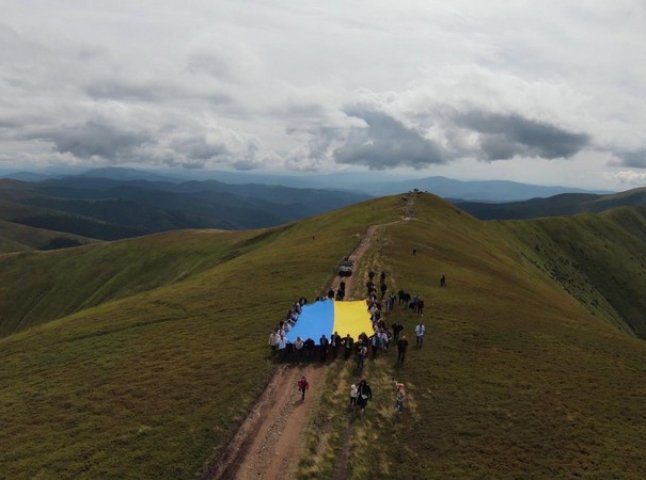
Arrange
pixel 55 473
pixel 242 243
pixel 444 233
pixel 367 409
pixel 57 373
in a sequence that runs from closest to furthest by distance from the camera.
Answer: pixel 55 473 → pixel 367 409 → pixel 57 373 → pixel 444 233 → pixel 242 243

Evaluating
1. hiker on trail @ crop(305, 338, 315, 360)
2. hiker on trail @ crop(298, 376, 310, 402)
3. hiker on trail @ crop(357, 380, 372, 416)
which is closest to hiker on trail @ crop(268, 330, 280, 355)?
hiker on trail @ crop(305, 338, 315, 360)

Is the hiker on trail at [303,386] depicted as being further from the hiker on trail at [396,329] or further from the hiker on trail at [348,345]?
the hiker on trail at [396,329]

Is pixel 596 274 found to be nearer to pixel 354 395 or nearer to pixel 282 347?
pixel 282 347

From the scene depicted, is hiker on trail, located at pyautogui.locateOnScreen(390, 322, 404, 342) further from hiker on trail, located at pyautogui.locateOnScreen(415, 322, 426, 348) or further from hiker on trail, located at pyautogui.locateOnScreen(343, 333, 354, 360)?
Result: hiker on trail, located at pyautogui.locateOnScreen(343, 333, 354, 360)

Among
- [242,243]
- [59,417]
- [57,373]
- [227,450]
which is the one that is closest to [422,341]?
[227,450]

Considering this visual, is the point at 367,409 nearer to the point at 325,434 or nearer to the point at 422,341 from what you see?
the point at 325,434


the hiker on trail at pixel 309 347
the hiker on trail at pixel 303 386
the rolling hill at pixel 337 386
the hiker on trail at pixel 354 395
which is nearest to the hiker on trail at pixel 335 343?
the hiker on trail at pixel 309 347

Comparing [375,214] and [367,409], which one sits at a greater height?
[375,214]
